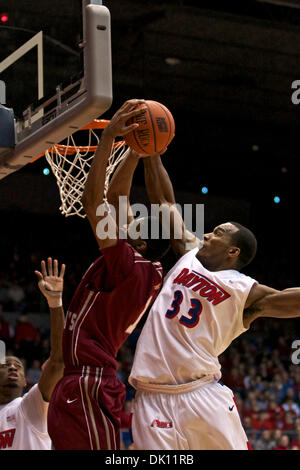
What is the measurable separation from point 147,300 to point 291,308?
0.71 metres

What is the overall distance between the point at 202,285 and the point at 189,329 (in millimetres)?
249

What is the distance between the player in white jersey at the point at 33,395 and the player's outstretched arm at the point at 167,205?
0.66 m

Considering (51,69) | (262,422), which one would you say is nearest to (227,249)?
(51,69)

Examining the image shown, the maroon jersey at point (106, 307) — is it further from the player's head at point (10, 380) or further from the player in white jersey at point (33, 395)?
the player's head at point (10, 380)

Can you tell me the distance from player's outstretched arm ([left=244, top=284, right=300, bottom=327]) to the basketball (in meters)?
0.87

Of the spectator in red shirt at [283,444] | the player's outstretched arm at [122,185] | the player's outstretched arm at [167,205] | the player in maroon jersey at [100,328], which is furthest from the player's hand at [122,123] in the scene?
the spectator in red shirt at [283,444]

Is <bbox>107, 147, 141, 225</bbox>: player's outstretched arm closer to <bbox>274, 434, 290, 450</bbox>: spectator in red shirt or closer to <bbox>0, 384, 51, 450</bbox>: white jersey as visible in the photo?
<bbox>0, 384, 51, 450</bbox>: white jersey

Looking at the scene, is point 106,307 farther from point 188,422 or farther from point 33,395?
point 33,395

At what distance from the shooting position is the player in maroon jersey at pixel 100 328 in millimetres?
3562

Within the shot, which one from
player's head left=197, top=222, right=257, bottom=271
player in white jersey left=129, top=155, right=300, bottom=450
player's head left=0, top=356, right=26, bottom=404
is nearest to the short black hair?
player's head left=197, top=222, right=257, bottom=271

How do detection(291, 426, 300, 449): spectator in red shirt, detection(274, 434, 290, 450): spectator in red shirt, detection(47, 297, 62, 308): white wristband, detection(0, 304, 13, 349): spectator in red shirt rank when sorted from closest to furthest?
detection(47, 297, 62, 308): white wristband
detection(274, 434, 290, 450): spectator in red shirt
detection(291, 426, 300, 449): spectator in red shirt
detection(0, 304, 13, 349): spectator in red shirt

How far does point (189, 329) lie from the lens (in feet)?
12.6

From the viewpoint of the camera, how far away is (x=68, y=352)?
12.1ft

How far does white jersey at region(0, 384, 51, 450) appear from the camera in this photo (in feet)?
15.2
